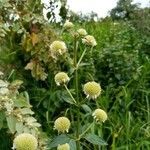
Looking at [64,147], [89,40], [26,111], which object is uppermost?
[89,40]

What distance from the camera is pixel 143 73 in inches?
191

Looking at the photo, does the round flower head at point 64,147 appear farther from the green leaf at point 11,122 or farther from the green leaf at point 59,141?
the green leaf at point 11,122

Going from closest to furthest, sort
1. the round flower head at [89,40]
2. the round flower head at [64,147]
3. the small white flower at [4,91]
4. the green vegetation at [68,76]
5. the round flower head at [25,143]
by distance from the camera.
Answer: the round flower head at [25,143]
the round flower head at [64,147]
the small white flower at [4,91]
the round flower head at [89,40]
the green vegetation at [68,76]

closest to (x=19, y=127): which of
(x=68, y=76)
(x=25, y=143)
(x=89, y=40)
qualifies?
(x=25, y=143)

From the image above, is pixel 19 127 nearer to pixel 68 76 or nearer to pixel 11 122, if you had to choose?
pixel 11 122

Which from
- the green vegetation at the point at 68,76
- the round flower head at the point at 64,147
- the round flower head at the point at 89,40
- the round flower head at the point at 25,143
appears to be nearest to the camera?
the round flower head at the point at 25,143

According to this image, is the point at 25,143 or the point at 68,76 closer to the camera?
the point at 25,143

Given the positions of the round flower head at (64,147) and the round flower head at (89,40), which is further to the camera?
the round flower head at (89,40)

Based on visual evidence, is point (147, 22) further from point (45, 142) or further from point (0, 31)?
point (45, 142)

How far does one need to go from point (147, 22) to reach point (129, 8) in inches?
61.9

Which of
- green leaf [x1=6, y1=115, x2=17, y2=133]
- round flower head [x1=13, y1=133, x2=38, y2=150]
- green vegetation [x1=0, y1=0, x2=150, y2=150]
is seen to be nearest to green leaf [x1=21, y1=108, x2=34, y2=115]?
green leaf [x1=6, y1=115, x2=17, y2=133]

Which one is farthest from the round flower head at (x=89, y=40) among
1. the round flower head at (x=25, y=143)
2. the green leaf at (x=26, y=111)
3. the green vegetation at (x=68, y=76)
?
the round flower head at (x=25, y=143)

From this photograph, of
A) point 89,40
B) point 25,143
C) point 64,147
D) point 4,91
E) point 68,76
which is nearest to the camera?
point 25,143

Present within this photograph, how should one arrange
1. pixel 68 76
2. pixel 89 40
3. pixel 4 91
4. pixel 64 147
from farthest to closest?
pixel 68 76 → pixel 89 40 → pixel 4 91 → pixel 64 147
